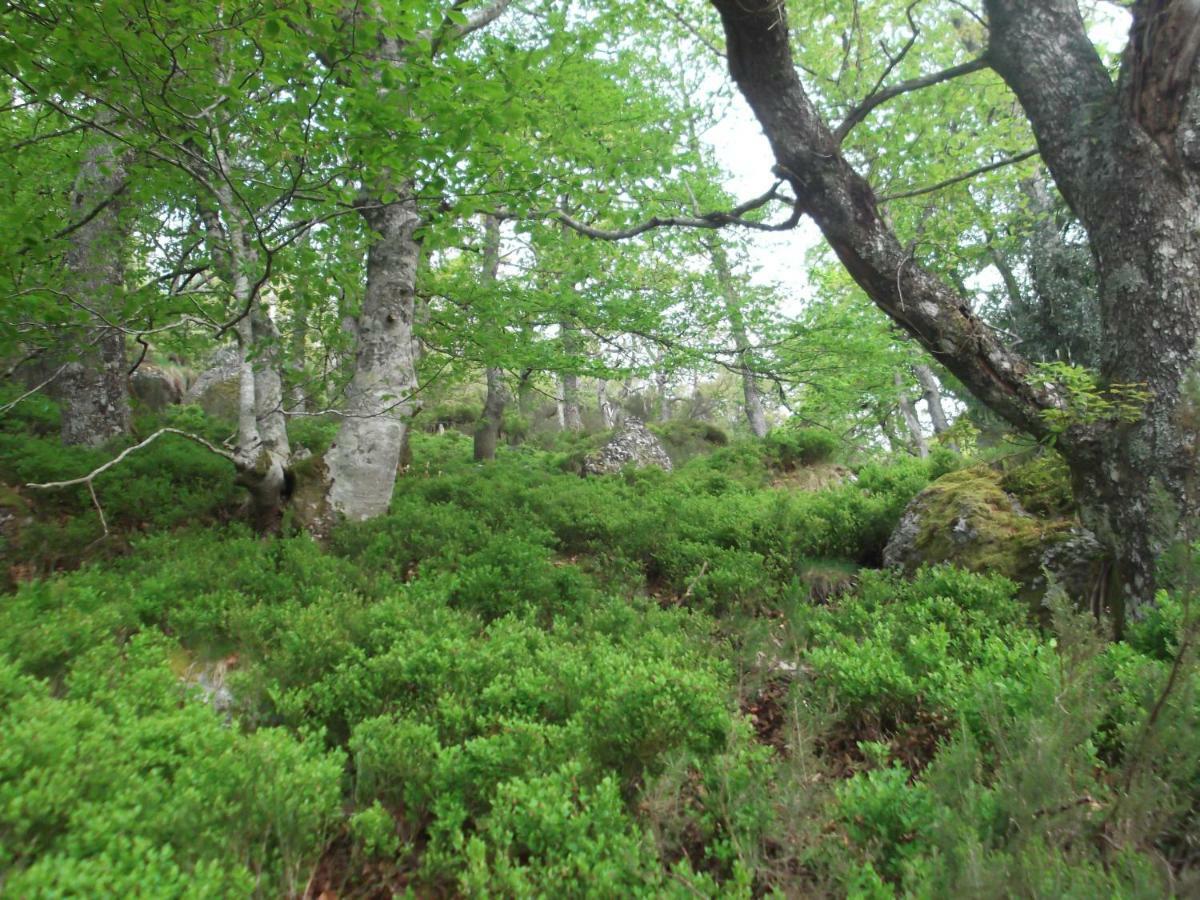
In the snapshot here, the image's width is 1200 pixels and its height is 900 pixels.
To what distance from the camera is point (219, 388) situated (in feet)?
49.1

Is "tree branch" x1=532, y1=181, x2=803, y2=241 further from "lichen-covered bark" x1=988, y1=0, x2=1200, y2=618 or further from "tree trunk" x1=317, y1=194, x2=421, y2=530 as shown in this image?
"tree trunk" x1=317, y1=194, x2=421, y2=530

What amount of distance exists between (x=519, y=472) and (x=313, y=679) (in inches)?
252

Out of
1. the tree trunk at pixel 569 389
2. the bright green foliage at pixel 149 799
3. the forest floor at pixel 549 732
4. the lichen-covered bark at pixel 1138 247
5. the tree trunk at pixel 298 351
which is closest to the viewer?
the bright green foliage at pixel 149 799

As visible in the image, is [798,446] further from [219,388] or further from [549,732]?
[219,388]

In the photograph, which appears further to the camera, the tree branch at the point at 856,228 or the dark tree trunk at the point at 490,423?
the dark tree trunk at the point at 490,423

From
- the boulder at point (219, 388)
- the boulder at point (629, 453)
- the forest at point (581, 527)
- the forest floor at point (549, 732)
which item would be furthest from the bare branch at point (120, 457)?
the boulder at point (219, 388)

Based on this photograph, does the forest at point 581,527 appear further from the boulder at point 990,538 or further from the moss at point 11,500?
the moss at point 11,500

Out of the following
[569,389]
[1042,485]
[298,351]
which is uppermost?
[569,389]

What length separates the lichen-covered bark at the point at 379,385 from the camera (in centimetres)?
585

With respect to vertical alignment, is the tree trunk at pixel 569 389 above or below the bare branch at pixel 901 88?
below

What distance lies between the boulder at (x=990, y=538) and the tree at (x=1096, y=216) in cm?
35

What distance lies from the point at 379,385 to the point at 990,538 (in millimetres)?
5794

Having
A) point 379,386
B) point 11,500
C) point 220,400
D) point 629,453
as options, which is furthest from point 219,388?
point 379,386

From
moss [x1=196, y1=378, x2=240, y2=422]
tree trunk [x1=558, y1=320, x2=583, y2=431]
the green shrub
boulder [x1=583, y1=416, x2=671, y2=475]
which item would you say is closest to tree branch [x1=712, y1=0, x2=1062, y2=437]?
tree trunk [x1=558, y1=320, x2=583, y2=431]
